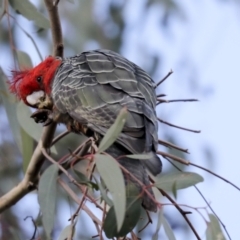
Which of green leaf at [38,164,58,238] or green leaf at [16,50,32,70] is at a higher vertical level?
green leaf at [16,50,32,70]


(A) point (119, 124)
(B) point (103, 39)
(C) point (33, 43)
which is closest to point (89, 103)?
(A) point (119, 124)

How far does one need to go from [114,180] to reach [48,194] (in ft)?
1.15

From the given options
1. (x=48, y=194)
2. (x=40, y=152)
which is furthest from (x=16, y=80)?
(x=48, y=194)

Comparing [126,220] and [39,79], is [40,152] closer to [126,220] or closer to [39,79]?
[39,79]

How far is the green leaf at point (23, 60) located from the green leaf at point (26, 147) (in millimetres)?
333

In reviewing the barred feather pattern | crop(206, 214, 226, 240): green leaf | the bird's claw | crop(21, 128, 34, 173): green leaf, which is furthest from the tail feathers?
crop(21, 128, 34, 173): green leaf

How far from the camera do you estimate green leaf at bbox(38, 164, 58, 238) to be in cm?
186

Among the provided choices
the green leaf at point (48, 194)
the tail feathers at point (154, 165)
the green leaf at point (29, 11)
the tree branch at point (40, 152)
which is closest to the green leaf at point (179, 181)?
the tail feathers at point (154, 165)

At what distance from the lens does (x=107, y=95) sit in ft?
6.62

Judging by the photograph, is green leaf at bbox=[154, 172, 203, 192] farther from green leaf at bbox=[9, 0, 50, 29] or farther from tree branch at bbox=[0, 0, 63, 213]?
green leaf at bbox=[9, 0, 50, 29]

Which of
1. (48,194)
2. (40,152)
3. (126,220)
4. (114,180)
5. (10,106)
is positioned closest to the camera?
(114,180)

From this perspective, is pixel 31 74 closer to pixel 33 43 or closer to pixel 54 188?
pixel 33 43

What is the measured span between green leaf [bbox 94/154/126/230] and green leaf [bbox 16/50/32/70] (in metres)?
1.08

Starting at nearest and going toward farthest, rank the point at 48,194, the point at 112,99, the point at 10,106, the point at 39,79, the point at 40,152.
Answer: the point at 48,194
the point at 112,99
the point at 40,152
the point at 39,79
the point at 10,106
